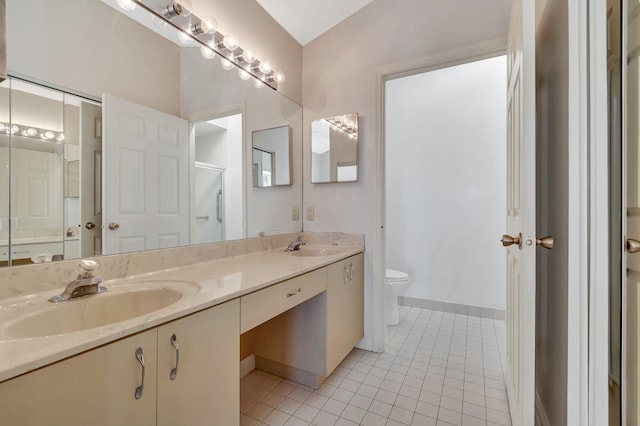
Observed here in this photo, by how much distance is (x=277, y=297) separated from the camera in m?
1.25

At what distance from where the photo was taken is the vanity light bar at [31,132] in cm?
93

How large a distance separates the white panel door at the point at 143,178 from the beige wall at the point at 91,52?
0.08 m

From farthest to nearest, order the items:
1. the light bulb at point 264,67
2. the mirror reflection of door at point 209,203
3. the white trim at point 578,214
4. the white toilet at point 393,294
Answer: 1. the white toilet at point 393,294
2. the light bulb at point 264,67
3. the mirror reflection of door at point 209,203
4. the white trim at point 578,214

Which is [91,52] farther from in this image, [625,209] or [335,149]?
[625,209]

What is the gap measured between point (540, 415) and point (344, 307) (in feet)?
3.49

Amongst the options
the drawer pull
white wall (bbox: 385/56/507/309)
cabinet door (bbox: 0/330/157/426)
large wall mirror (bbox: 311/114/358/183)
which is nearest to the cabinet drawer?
the drawer pull

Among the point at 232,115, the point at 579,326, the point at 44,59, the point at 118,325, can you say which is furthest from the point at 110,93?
the point at 579,326

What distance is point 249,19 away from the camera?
191cm

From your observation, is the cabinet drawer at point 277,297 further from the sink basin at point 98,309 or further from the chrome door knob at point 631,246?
the chrome door knob at point 631,246

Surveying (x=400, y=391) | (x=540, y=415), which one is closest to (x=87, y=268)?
(x=400, y=391)

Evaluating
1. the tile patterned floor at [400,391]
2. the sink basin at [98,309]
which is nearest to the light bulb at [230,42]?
the sink basin at [98,309]

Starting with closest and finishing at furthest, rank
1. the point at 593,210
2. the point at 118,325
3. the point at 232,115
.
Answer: the point at 118,325 → the point at 593,210 → the point at 232,115

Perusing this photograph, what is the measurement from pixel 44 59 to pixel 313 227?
5.73 ft

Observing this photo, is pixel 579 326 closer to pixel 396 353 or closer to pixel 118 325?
pixel 118 325
